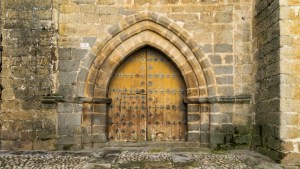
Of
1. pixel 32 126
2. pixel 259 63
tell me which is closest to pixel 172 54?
pixel 259 63

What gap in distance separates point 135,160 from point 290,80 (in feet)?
8.59

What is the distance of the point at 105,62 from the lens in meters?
6.27

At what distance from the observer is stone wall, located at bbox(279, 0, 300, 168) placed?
15.5 ft

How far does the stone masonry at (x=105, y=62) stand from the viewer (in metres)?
6.00

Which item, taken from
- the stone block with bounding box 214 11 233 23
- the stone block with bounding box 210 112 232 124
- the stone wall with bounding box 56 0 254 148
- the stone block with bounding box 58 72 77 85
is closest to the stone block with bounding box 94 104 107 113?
the stone wall with bounding box 56 0 254 148

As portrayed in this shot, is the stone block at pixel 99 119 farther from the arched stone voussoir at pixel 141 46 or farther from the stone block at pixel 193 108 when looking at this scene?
the stone block at pixel 193 108

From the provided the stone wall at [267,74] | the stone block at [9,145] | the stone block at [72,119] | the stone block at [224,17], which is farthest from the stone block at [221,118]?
the stone block at [9,145]

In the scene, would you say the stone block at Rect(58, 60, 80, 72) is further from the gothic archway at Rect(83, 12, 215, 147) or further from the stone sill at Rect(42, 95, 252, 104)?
the stone sill at Rect(42, 95, 252, 104)

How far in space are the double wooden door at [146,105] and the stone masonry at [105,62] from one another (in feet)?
0.91

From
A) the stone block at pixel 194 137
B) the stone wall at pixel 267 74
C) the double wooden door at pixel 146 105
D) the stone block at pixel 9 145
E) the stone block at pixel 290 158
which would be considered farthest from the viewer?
the double wooden door at pixel 146 105

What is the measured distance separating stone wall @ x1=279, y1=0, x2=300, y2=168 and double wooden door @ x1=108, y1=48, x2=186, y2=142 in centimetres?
214

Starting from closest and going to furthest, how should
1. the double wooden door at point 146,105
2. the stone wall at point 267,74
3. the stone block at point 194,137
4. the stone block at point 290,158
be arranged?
the stone block at point 290,158 < the stone wall at point 267,74 < the stone block at point 194,137 < the double wooden door at point 146,105

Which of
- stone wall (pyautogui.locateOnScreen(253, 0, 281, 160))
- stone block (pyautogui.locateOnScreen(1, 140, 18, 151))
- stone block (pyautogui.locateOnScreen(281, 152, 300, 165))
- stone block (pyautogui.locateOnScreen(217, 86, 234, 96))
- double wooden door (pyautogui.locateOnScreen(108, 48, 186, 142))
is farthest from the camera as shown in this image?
double wooden door (pyautogui.locateOnScreen(108, 48, 186, 142))

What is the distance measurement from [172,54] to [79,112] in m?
2.04
